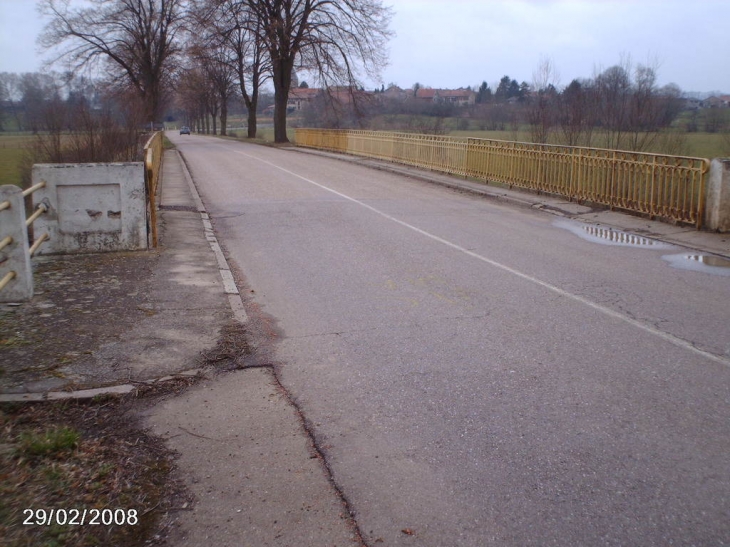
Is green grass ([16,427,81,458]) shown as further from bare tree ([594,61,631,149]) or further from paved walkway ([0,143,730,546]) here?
bare tree ([594,61,631,149])

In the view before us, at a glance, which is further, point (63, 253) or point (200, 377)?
point (63, 253)

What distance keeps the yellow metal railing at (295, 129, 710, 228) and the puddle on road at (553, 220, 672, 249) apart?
1218mm

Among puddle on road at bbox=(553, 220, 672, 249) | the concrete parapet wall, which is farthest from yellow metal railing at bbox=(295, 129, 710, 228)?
the concrete parapet wall

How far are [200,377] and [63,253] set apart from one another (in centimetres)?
533

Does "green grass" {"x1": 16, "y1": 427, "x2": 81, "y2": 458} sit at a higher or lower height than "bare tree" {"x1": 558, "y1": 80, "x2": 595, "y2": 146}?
lower

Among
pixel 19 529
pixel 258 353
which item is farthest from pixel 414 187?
pixel 19 529

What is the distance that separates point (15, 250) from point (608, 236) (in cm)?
982

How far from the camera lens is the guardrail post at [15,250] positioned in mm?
7082

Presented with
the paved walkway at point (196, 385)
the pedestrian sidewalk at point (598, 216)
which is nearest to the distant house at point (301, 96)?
the pedestrian sidewalk at point (598, 216)

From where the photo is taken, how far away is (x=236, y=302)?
7984mm

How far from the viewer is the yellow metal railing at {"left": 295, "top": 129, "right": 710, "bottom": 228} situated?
1308cm

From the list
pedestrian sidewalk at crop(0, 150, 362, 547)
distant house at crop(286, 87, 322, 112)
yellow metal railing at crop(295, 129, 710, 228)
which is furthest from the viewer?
distant house at crop(286, 87, 322, 112)

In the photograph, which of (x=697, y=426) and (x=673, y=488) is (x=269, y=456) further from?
(x=697, y=426)

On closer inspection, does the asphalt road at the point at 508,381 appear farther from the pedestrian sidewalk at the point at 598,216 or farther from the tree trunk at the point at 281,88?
the tree trunk at the point at 281,88
